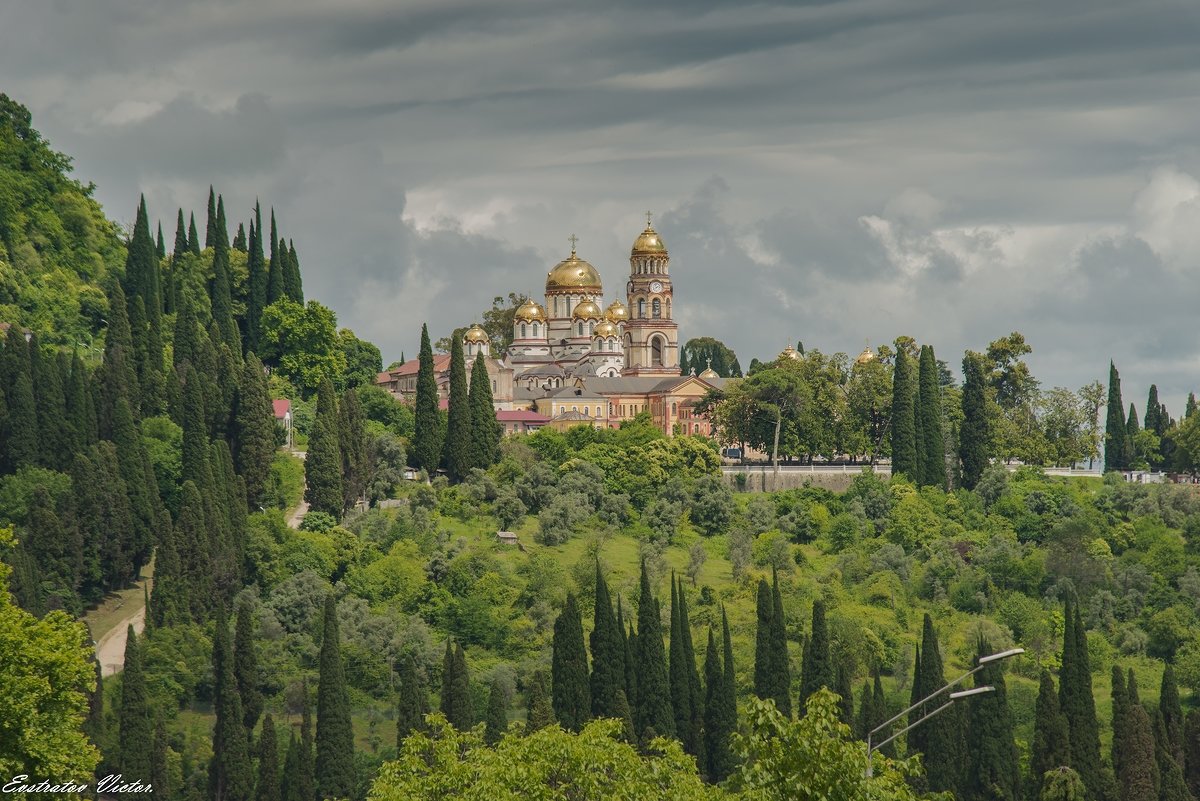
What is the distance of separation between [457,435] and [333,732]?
2773 cm

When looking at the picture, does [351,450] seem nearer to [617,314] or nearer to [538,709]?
→ [538,709]

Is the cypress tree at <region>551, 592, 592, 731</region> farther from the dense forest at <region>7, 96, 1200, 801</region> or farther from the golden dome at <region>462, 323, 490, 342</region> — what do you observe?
the golden dome at <region>462, 323, 490, 342</region>

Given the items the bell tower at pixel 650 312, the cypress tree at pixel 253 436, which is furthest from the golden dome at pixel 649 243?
the cypress tree at pixel 253 436

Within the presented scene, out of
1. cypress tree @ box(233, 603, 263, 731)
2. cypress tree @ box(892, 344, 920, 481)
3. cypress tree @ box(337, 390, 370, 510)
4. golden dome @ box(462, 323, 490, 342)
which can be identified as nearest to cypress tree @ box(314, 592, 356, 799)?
cypress tree @ box(233, 603, 263, 731)

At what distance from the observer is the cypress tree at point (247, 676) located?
7112cm

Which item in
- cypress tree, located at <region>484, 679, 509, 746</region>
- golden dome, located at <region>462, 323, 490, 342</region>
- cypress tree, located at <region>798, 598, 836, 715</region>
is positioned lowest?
cypress tree, located at <region>484, 679, 509, 746</region>

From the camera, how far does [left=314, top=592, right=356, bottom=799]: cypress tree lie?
67062 millimetres

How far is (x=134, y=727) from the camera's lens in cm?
6619

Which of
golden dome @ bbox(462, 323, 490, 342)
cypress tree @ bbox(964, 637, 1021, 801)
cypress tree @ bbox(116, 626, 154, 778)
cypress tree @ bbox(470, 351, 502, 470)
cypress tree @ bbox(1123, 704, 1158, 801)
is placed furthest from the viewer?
golden dome @ bbox(462, 323, 490, 342)

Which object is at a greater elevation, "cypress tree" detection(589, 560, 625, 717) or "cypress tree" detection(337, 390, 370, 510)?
"cypress tree" detection(337, 390, 370, 510)

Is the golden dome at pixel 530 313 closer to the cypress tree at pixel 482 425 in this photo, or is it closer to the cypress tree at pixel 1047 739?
the cypress tree at pixel 482 425

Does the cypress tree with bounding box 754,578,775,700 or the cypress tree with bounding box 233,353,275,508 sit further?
the cypress tree with bounding box 233,353,275,508

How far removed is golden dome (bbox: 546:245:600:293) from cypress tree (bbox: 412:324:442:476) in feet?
137

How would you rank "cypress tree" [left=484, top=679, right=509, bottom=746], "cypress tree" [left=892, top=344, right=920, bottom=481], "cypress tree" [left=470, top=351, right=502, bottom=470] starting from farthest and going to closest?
1. "cypress tree" [left=892, top=344, right=920, bottom=481]
2. "cypress tree" [left=470, top=351, right=502, bottom=470]
3. "cypress tree" [left=484, top=679, right=509, bottom=746]
